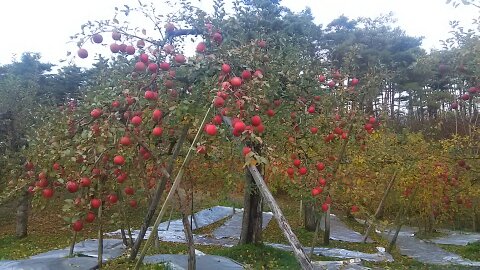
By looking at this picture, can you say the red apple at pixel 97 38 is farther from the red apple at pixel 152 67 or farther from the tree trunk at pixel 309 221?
the tree trunk at pixel 309 221

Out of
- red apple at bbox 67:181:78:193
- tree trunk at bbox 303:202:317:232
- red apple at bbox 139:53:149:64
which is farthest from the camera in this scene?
tree trunk at bbox 303:202:317:232

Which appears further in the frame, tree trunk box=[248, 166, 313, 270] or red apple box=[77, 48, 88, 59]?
red apple box=[77, 48, 88, 59]

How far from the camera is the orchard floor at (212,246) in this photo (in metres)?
8.34

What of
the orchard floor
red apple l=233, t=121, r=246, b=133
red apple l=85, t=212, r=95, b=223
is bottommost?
the orchard floor

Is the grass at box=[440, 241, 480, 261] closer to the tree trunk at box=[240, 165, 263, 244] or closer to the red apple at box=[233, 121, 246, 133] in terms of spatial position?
the tree trunk at box=[240, 165, 263, 244]

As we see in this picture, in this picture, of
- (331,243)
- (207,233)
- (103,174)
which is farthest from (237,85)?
(207,233)

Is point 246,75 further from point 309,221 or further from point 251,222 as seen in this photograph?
point 309,221

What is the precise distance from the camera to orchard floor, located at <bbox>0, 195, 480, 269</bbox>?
8336 mm

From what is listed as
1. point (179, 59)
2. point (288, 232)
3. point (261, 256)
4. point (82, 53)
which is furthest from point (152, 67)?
point (261, 256)

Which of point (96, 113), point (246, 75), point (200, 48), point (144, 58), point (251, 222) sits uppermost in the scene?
point (200, 48)

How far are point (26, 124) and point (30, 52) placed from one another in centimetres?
1000

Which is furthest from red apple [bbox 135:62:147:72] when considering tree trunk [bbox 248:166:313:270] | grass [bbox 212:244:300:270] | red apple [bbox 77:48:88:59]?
grass [bbox 212:244:300:270]

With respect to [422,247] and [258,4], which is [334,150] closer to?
[258,4]

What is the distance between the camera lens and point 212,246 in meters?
11.4
